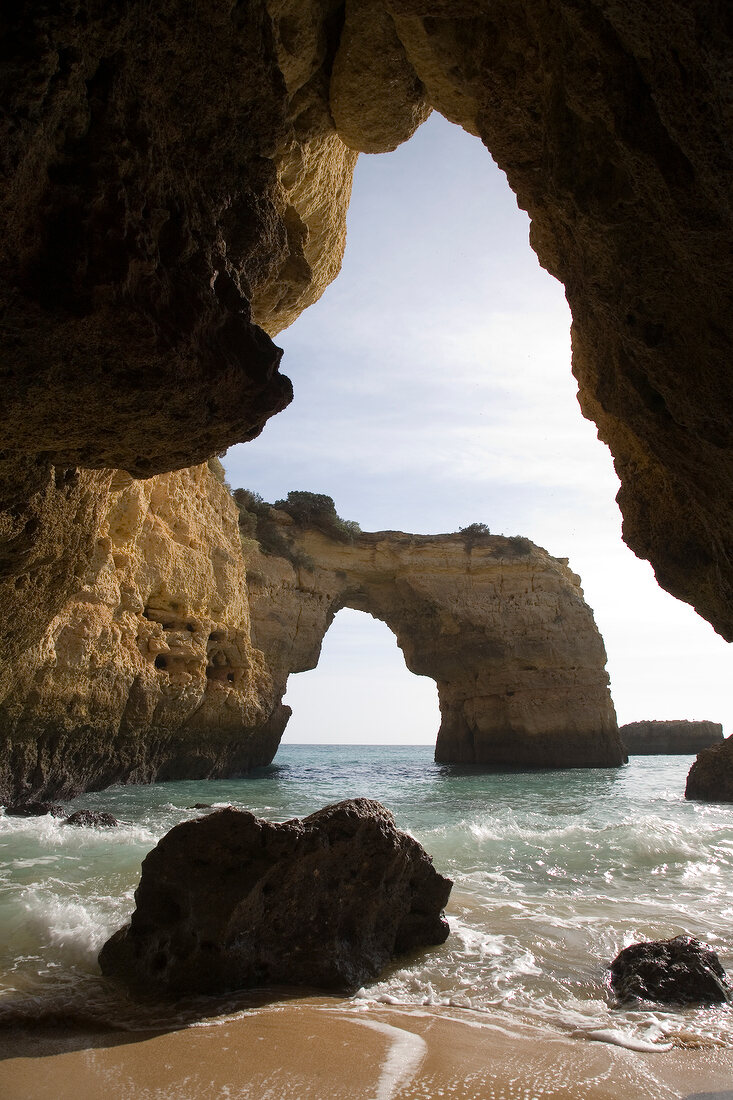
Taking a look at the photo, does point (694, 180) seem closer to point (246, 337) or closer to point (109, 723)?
point (246, 337)

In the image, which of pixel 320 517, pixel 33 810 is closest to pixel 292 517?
pixel 320 517

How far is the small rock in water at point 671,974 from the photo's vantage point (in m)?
3.46

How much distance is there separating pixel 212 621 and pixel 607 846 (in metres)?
10.9

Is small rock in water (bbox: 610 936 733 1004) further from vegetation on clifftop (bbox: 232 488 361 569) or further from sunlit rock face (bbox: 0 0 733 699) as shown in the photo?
vegetation on clifftop (bbox: 232 488 361 569)

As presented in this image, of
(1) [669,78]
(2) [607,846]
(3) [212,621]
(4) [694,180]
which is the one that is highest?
(1) [669,78]

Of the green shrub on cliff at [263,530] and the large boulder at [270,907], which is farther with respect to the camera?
the green shrub on cliff at [263,530]

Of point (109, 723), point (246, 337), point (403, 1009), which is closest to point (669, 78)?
point (246, 337)

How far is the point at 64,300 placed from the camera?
251 cm

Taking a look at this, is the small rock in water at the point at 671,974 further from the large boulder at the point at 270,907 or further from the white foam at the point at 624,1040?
the large boulder at the point at 270,907

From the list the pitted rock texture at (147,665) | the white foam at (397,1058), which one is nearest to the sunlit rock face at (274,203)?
the white foam at (397,1058)

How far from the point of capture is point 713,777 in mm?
14203

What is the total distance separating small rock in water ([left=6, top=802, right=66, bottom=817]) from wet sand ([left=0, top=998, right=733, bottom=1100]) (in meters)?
7.43

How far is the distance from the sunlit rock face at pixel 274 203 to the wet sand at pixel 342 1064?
2538 mm

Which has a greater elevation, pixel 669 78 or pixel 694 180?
pixel 669 78
